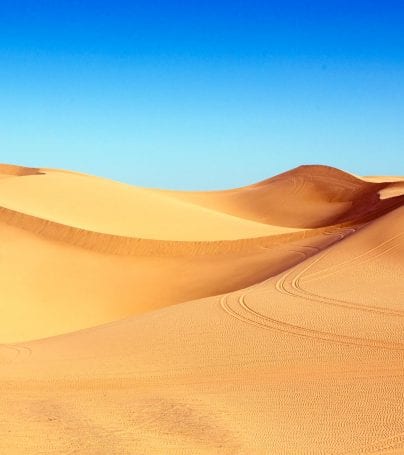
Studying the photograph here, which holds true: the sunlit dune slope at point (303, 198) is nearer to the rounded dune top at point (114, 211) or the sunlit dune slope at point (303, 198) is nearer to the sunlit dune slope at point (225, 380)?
the rounded dune top at point (114, 211)

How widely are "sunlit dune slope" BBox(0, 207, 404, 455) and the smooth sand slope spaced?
2cm

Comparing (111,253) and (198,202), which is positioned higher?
(198,202)

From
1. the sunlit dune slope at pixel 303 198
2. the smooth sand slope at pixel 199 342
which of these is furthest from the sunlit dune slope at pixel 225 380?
the sunlit dune slope at pixel 303 198

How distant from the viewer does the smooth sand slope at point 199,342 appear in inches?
245

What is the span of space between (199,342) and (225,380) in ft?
5.56

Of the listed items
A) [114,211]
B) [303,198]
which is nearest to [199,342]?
[114,211]

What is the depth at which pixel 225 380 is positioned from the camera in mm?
7992

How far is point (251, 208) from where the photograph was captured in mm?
46562

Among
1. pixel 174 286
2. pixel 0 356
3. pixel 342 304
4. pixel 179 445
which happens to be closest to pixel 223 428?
pixel 179 445

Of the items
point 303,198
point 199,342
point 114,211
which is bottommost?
point 199,342

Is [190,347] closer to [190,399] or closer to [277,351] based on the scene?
[277,351]

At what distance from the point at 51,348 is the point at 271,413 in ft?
16.2

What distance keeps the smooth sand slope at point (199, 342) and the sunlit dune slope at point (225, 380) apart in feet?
0.08

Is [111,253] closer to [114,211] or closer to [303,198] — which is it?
Answer: [114,211]
